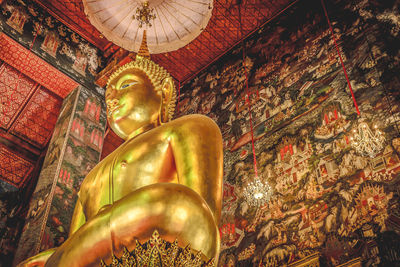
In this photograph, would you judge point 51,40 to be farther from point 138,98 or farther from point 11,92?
point 138,98

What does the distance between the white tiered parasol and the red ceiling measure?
2696 millimetres

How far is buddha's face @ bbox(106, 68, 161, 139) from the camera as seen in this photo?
9.46 ft

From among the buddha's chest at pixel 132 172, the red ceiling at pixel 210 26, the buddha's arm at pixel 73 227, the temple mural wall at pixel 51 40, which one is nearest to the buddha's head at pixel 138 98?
the buddha's chest at pixel 132 172

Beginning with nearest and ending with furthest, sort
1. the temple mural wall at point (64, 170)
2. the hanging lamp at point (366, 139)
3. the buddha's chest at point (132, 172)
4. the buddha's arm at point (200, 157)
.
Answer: the buddha's arm at point (200, 157)
the buddha's chest at point (132, 172)
the hanging lamp at point (366, 139)
the temple mural wall at point (64, 170)

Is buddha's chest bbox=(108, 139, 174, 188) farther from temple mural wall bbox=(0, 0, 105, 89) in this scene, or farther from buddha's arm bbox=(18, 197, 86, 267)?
temple mural wall bbox=(0, 0, 105, 89)

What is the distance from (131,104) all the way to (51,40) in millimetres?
4527

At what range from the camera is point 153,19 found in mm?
4359

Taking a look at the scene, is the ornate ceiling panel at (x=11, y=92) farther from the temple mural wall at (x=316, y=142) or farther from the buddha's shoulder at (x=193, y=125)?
the buddha's shoulder at (x=193, y=125)

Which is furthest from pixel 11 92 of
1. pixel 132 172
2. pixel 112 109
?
pixel 132 172

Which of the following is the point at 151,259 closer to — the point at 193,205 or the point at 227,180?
the point at 193,205

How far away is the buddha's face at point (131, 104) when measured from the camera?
2.88 meters

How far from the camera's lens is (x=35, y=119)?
7.00 meters

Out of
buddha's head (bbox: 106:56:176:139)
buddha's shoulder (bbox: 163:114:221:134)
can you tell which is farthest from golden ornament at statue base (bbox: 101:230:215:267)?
buddha's head (bbox: 106:56:176:139)

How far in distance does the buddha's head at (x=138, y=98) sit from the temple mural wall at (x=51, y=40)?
151 inches
